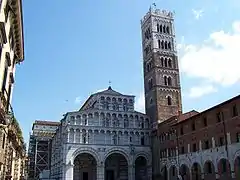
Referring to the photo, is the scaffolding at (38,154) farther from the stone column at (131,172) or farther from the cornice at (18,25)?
the cornice at (18,25)

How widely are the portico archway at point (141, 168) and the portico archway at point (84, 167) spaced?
24.9ft

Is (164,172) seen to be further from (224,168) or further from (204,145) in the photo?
(224,168)

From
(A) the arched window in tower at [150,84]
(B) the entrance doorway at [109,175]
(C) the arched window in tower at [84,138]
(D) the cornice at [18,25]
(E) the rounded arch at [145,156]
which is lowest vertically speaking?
(B) the entrance doorway at [109,175]

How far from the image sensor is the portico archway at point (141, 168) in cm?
5094

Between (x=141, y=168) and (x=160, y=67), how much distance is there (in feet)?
60.4

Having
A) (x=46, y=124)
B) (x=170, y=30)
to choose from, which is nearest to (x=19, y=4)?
(x=170, y=30)

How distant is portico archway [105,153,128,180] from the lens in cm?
5091

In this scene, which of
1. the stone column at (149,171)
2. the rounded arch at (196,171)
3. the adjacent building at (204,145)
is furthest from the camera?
the stone column at (149,171)

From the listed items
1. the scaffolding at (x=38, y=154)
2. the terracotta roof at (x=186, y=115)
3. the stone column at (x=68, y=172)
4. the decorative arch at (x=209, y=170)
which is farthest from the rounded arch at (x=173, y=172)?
the scaffolding at (x=38, y=154)

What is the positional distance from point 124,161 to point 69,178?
1040cm

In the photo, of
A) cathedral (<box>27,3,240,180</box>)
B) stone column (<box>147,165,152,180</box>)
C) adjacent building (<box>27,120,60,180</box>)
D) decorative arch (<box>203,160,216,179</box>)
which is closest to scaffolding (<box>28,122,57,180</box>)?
adjacent building (<box>27,120,60,180</box>)

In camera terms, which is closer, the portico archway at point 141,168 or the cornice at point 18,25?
the cornice at point 18,25

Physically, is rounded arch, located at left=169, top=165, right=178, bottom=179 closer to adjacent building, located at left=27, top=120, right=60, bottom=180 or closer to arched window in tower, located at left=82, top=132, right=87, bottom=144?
arched window in tower, located at left=82, top=132, right=87, bottom=144

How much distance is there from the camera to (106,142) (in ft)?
160
